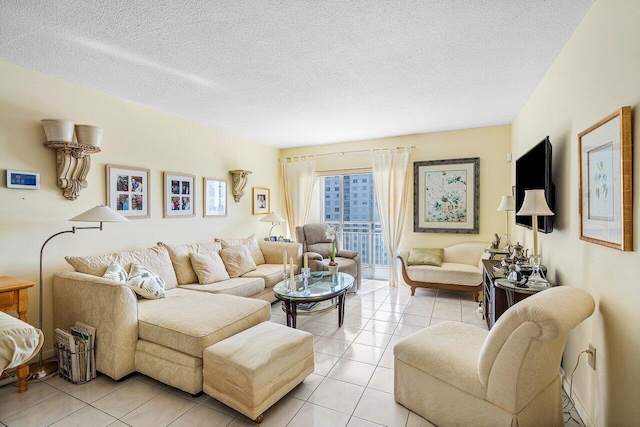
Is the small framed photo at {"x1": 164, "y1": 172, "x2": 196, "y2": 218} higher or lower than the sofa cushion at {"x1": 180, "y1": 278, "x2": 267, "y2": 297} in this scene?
higher

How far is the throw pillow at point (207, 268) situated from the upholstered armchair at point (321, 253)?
1.35m

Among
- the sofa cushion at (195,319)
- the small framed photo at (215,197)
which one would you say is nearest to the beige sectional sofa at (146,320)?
the sofa cushion at (195,319)

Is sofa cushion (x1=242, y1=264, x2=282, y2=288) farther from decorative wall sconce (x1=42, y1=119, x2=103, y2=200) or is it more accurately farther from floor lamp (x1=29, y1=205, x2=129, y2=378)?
decorative wall sconce (x1=42, y1=119, x2=103, y2=200)

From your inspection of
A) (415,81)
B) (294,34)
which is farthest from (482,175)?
(294,34)

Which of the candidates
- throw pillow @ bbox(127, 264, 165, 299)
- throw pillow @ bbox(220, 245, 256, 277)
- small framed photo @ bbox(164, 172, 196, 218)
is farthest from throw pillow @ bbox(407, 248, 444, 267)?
throw pillow @ bbox(127, 264, 165, 299)

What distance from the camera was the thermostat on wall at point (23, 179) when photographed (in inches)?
95.4

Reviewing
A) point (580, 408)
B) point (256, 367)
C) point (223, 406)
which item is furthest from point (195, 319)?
point (580, 408)

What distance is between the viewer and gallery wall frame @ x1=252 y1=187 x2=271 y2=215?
17.1 feet

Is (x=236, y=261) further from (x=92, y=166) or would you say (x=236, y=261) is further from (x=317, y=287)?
(x=92, y=166)

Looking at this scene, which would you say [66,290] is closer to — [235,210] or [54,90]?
[54,90]

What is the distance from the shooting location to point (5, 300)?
6.85 feet

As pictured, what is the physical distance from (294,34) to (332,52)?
14.0 inches

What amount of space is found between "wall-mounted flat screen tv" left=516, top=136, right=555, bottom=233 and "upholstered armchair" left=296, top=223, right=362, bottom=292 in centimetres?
224

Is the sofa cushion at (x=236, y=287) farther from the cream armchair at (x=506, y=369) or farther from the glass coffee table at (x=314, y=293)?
the cream armchair at (x=506, y=369)
